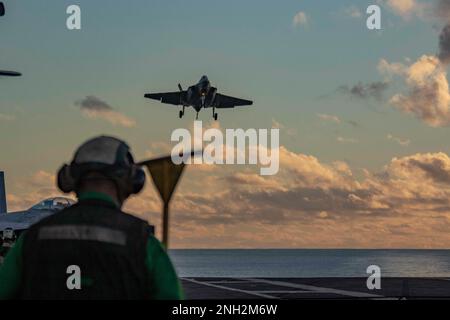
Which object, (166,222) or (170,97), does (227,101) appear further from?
(166,222)

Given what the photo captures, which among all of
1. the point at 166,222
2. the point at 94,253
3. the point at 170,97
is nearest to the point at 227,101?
the point at 170,97

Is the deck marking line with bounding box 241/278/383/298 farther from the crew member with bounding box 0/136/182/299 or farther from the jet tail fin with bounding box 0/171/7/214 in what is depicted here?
the jet tail fin with bounding box 0/171/7/214

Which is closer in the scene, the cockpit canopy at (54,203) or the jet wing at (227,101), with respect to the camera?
the cockpit canopy at (54,203)

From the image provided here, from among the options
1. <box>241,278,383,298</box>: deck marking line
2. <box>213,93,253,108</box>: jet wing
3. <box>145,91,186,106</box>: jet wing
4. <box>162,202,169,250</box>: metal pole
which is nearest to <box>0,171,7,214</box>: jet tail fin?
<box>145,91,186,106</box>: jet wing

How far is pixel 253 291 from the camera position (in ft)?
115

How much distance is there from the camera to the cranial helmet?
4043 millimetres

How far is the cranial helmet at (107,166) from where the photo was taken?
404 cm

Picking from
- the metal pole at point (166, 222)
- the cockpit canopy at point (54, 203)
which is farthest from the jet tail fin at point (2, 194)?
the metal pole at point (166, 222)

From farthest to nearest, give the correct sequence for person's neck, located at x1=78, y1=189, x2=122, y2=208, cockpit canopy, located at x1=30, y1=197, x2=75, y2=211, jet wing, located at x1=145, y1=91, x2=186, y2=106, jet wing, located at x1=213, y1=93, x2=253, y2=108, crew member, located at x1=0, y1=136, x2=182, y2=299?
1. jet wing, located at x1=145, y1=91, x2=186, y2=106
2. jet wing, located at x1=213, y1=93, x2=253, y2=108
3. cockpit canopy, located at x1=30, y1=197, x2=75, y2=211
4. person's neck, located at x1=78, y1=189, x2=122, y2=208
5. crew member, located at x1=0, y1=136, x2=182, y2=299

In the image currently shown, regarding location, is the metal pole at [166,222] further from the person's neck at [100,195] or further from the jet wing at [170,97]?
the jet wing at [170,97]
